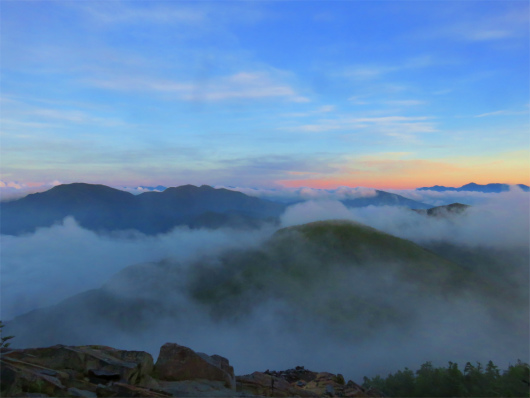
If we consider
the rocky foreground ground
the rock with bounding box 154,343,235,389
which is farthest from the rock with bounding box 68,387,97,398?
the rock with bounding box 154,343,235,389

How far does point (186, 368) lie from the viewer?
32.3m

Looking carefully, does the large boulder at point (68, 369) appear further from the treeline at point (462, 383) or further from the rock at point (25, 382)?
the treeline at point (462, 383)

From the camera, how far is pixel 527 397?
5759 cm

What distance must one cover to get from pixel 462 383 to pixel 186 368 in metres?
66.7

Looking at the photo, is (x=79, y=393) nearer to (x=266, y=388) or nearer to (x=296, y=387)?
(x=266, y=388)

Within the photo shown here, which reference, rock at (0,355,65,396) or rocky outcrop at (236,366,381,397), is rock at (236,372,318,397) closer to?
rocky outcrop at (236,366,381,397)

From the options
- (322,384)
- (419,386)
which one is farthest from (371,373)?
(322,384)

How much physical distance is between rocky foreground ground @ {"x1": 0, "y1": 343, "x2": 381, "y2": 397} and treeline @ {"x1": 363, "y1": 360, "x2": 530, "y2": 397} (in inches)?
1693

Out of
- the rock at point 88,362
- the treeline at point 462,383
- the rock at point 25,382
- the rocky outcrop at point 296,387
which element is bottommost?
the treeline at point 462,383

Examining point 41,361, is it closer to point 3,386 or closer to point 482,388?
point 3,386

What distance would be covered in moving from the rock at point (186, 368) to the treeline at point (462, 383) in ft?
142

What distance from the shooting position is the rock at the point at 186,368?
31.8 m

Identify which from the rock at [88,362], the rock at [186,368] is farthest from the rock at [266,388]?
the rock at [88,362]

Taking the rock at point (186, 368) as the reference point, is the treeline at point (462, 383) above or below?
below
